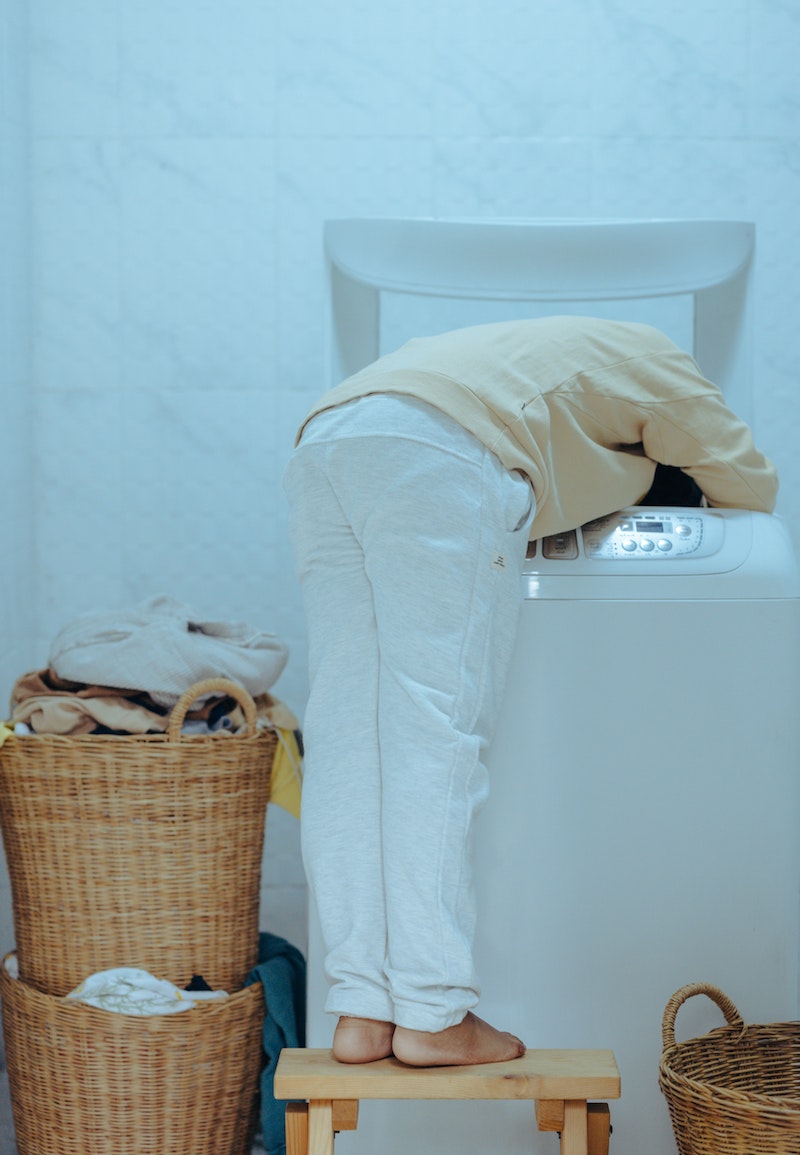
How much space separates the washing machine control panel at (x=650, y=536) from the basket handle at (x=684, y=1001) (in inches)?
19.5

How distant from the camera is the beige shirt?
4.12 feet

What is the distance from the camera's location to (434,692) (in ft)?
3.78

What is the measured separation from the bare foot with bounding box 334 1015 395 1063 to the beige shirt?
57cm

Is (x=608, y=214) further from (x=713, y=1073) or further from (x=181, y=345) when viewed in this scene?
(x=713, y=1073)

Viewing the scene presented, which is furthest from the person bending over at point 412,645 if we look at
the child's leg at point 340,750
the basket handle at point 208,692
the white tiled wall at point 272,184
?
the white tiled wall at point 272,184

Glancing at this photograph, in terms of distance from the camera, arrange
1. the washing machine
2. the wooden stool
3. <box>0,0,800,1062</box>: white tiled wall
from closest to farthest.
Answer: the wooden stool < the washing machine < <box>0,0,800,1062</box>: white tiled wall

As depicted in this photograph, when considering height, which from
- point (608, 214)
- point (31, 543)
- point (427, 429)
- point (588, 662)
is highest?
point (608, 214)

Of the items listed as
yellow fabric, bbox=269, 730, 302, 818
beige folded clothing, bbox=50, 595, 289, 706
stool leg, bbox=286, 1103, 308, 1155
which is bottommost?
stool leg, bbox=286, 1103, 308, 1155

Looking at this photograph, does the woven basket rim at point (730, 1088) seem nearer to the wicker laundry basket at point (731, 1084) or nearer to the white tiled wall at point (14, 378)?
the wicker laundry basket at point (731, 1084)

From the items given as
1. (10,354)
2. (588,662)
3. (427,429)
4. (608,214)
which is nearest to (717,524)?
(588,662)

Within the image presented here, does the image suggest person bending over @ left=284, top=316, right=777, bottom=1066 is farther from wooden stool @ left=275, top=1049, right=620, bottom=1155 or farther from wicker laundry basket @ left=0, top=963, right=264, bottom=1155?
wicker laundry basket @ left=0, top=963, right=264, bottom=1155

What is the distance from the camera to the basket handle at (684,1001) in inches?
51.1

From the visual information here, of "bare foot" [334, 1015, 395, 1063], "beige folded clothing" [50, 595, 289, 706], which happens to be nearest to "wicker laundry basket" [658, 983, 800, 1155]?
"bare foot" [334, 1015, 395, 1063]

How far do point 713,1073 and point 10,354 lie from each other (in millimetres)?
1588
